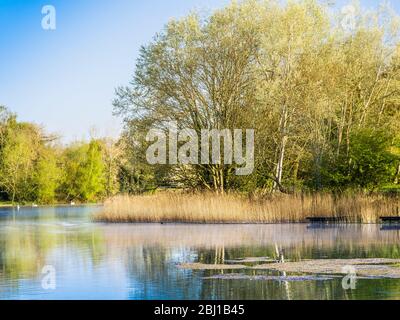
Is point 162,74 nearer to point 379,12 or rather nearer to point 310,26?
point 310,26

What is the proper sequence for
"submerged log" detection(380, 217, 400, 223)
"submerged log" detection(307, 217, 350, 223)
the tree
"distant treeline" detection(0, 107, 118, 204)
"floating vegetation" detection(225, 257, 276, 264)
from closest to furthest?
"floating vegetation" detection(225, 257, 276, 264) < "submerged log" detection(380, 217, 400, 223) < "submerged log" detection(307, 217, 350, 223) < "distant treeline" detection(0, 107, 118, 204) < the tree

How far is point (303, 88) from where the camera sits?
3083 cm

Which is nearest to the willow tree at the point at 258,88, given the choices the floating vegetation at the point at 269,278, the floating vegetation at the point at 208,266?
the floating vegetation at the point at 208,266

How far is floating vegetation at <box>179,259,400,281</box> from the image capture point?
41.0ft

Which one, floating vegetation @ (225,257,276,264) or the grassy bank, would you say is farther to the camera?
the grassy bank

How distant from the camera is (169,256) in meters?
16.1

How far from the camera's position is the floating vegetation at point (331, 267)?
1251 centimetres

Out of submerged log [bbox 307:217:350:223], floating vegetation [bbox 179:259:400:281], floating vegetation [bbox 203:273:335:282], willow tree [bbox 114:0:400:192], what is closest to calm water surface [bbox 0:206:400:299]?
floating vegetation [bbox 203:273:335:282]

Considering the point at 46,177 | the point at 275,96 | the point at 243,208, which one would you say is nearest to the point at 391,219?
the point at 243,208

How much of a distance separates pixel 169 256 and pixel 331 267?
3997 mm

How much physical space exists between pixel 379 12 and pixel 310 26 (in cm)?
486

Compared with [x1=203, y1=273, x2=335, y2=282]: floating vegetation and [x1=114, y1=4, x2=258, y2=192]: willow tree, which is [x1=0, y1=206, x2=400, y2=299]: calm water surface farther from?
[x1=114, y1=4, x2=258, y2=192]: willow tree

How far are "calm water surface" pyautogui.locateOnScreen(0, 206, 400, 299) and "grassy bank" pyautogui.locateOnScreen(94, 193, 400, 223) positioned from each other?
154 cm
